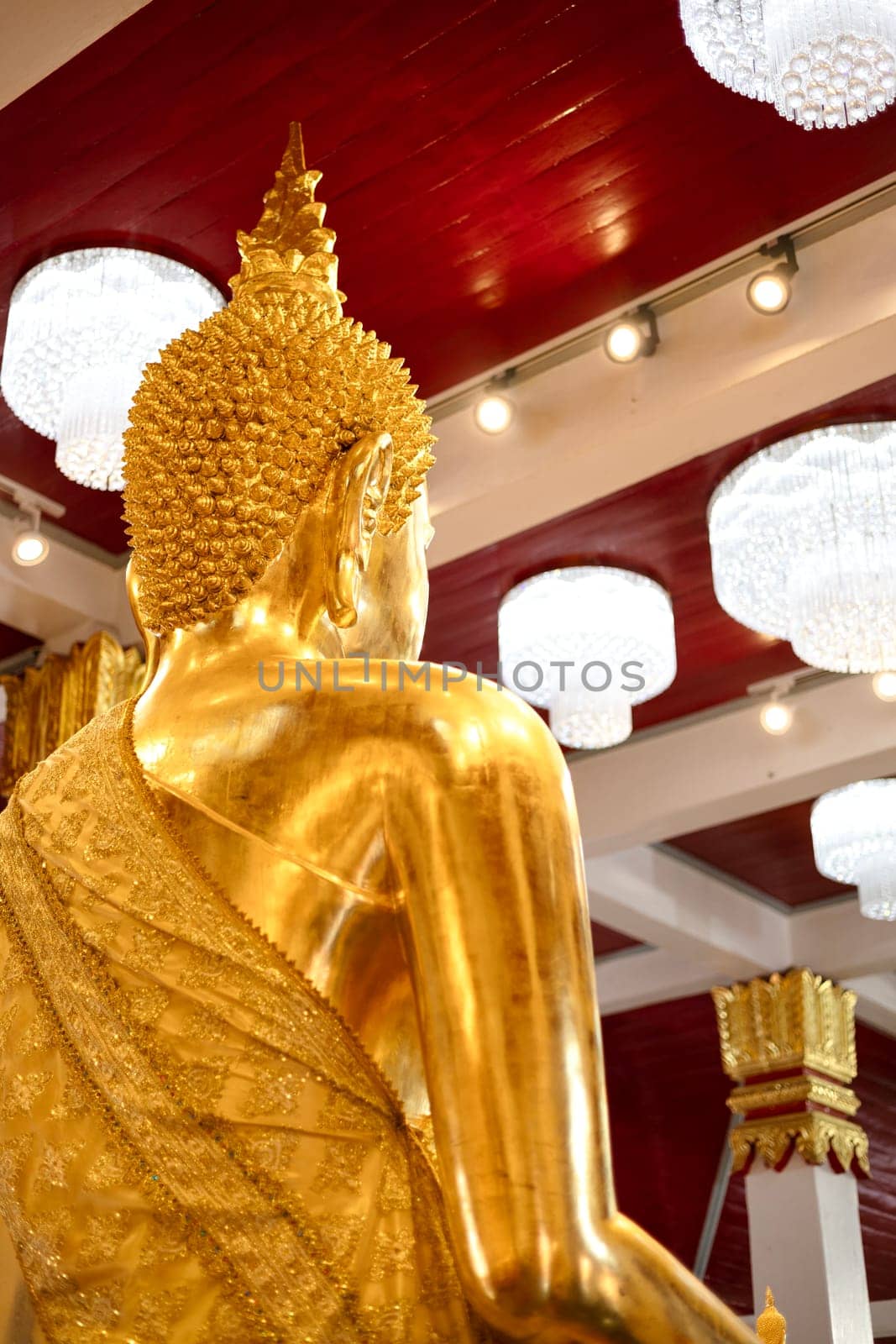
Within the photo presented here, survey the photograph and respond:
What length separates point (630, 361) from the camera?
174 inches

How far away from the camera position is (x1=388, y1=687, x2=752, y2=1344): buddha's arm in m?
1.13

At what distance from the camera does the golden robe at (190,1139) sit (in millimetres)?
1194

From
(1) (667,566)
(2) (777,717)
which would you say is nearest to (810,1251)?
(2) (777,717)

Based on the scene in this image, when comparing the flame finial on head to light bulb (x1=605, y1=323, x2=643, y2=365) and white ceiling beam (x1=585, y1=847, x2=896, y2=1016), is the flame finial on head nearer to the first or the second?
light bulb (x1=605, y1=323, x2=643, y2=365)

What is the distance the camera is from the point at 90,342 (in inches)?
151

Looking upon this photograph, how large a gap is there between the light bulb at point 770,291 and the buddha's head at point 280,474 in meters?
2.67

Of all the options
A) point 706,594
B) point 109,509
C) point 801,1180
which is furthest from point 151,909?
point 801,1180

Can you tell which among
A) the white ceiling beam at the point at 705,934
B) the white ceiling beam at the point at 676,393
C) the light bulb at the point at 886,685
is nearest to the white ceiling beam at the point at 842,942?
the white ceiling beam at the point at 705,934

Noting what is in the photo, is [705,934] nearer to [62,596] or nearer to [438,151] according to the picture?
[62,596]

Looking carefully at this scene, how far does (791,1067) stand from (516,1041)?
23.4 feet

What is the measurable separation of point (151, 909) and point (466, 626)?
4762 mm

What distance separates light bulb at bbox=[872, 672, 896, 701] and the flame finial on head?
14.7ft

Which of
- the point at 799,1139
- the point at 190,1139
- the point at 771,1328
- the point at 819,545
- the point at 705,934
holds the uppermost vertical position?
the point at 705,934

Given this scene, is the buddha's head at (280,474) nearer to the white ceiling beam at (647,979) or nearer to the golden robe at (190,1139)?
the golden robe at (190,1139)
